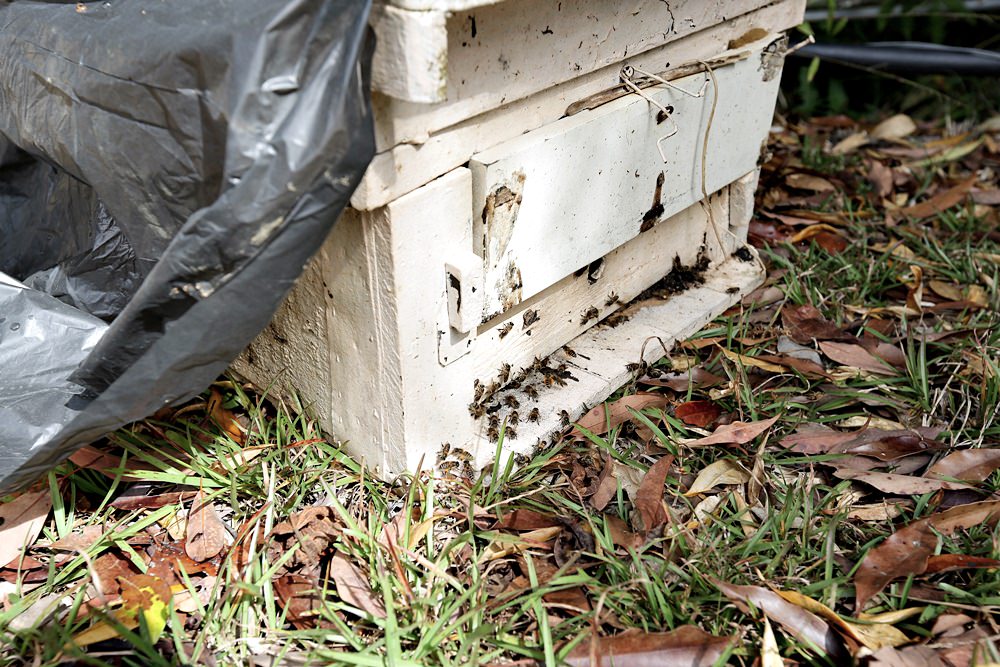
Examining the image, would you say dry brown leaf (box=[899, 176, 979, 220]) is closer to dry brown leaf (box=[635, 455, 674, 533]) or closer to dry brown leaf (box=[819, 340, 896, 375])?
dry brown leaf (box=[819, 340, 896, 375])

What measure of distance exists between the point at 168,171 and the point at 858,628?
1.51m

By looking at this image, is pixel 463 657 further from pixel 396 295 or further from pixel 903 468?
pixel 903 468

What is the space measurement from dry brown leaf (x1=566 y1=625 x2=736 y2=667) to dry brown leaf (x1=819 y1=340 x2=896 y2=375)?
3.41ft

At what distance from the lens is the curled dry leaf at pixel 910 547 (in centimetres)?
166

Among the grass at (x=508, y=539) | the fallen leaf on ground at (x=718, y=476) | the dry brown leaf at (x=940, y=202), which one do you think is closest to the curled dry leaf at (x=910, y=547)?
the grass at (x=508, y=539)

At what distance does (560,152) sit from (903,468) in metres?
1.07

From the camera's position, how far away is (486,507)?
5.98ft

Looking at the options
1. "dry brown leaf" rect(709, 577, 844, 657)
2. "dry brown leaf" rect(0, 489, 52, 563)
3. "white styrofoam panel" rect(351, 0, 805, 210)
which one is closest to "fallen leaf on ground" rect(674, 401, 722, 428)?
"dry brown leaf" rect(709, 577, 844, 657)

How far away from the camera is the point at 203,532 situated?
5.84ft

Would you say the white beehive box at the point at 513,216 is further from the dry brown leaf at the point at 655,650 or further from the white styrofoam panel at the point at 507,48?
the dry brown leaf at the point at 655,650

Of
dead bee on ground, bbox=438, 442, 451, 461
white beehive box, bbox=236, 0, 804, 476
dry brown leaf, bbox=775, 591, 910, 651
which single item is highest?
white beehive box, bbox=236, 0, 804, 476

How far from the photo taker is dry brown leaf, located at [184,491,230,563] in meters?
1.75

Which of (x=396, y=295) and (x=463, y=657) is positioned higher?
(x=396, y=295)

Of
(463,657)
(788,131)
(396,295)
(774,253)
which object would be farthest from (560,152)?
(788,131)
